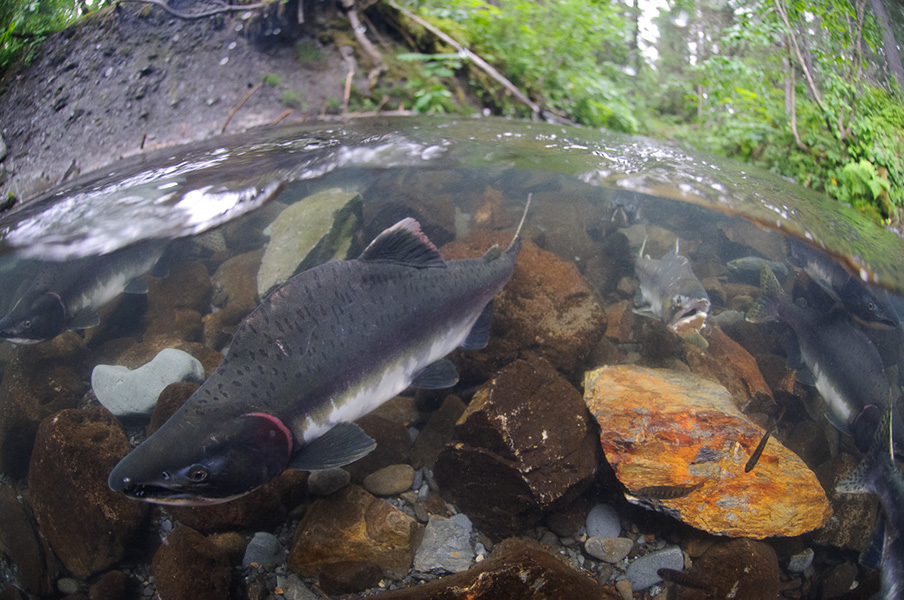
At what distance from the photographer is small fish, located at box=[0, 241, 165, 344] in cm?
403

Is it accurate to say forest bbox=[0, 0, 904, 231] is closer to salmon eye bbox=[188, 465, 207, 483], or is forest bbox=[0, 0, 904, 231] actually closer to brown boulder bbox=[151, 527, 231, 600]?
salmon eye bbox=[188, 465, 207, 483]

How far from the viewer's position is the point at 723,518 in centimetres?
289

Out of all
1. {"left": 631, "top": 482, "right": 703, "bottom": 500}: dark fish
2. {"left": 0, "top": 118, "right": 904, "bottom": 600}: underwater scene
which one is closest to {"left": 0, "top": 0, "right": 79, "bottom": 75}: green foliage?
{"left": 0, "top": 118, "right": 904, "bottom": 600}: underwater scene

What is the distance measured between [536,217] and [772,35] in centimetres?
406

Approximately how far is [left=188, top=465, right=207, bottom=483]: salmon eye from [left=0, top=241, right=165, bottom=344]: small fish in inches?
129

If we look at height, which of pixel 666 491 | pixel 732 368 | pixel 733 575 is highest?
pixel 666 491

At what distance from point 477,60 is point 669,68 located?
2741mm

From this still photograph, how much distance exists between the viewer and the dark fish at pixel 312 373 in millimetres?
2090

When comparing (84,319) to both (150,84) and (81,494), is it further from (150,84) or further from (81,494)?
(150,84)

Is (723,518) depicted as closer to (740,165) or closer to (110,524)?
(110,524)

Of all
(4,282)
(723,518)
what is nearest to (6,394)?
(4,282)

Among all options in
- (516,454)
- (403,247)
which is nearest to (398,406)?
(516,454)

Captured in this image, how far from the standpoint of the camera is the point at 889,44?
405 cm

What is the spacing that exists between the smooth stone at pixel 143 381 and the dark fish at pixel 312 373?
4.12ft
